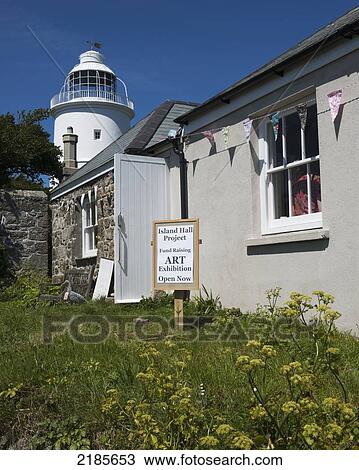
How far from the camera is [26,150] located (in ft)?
78.1

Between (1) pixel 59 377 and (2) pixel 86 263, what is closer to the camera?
(1) pixel 59 377

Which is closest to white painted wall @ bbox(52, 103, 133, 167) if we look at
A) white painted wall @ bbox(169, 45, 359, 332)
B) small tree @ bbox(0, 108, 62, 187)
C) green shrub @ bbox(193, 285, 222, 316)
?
small tree @ bbox(0, 108, 62, 187)

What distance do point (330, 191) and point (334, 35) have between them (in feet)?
5.94

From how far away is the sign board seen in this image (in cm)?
664

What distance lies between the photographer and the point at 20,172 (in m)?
25.6

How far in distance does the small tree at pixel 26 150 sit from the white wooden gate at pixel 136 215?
12710mm

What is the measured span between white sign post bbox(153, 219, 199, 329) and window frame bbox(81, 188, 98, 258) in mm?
5629

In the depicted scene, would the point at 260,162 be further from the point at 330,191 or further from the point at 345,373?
the point at 345,373

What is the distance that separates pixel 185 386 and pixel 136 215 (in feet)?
22.2

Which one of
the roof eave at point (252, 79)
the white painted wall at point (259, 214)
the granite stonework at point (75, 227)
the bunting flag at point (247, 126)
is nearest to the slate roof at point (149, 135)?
the granite stonework at point (75, 227)

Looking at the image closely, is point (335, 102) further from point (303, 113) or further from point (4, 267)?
point (4, 267)

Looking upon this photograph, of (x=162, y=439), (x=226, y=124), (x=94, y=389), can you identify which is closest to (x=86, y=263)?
(x=226, y=124)

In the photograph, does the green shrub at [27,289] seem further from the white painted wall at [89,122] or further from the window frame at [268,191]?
the white painted wall at [89,122]
